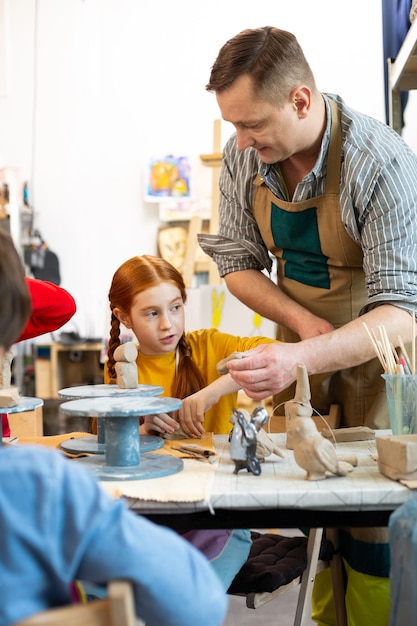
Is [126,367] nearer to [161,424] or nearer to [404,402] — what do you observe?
[161,424]

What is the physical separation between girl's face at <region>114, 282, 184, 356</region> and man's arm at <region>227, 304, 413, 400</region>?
39cm

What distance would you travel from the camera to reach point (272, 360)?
160 cm

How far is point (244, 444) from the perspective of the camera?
4.48 feet

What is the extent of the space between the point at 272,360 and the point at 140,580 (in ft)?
2.86

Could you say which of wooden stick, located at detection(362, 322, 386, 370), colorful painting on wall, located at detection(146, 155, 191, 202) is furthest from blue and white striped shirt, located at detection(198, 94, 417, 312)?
colorful painting on wall, located at detection(146, 155, 191, 202)

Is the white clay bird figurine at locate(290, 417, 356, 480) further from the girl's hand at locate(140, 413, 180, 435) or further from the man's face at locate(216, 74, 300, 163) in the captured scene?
the man's face at locate(216, 74, 300, 163)

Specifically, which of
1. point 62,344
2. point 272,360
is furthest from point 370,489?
point 62,344

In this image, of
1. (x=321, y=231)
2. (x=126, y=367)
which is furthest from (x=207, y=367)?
(x=126, y=367)

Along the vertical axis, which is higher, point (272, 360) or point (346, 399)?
point (272, 360)

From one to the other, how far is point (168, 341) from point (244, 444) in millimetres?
683

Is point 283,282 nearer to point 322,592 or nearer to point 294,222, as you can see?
point 294,222

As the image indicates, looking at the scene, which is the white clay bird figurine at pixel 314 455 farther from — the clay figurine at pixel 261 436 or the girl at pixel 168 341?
the girl at pixel 168 341

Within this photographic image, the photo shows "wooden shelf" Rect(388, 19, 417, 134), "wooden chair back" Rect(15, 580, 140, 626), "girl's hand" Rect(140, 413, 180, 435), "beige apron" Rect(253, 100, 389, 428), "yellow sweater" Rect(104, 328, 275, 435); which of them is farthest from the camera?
"wooden shelf" Rect(388, 19, 417, 134)

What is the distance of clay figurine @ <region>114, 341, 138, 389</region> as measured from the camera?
1.52m
